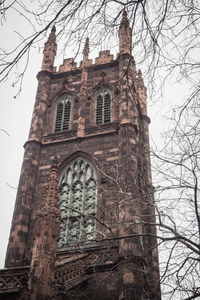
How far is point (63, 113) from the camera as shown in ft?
70.8

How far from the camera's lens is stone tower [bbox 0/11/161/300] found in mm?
10922

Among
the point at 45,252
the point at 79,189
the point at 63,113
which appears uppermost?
the point at 63,113

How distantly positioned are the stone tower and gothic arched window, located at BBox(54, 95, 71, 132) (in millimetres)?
55

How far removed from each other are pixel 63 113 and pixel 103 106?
2.16 meters

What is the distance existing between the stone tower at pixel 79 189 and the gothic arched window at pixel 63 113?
0.18ft

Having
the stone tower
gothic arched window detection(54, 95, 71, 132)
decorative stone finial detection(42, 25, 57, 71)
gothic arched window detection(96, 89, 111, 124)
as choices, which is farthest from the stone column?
decorative stone finial detection(42, 25, 57, 71)

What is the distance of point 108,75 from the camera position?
22.5 m

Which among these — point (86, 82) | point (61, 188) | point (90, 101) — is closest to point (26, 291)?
point (61, 188)

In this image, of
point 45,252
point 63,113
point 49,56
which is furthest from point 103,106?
point 45,252

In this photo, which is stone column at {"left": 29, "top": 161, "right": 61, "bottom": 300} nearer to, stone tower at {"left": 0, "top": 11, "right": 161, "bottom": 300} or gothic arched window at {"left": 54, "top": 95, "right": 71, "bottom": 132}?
stone tower at {"left": 0, "top": 11, "right": 161, "bottom": 300}

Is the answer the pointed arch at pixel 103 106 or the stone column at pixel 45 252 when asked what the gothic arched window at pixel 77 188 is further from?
the stone column at pixel 45 252

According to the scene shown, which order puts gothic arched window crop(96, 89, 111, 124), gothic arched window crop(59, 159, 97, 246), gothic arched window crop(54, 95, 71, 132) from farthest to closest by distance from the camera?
gothic arched window crop(54, 95, 71, 132) → gothic arched window crop(96, 89, 111, 124) → gothic arched window crop(59, 159, 97, 246)

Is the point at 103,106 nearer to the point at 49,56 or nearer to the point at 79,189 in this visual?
the point at 79,189

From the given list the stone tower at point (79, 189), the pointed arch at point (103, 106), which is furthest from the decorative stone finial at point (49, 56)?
the pointed arch at point (103, 106)
